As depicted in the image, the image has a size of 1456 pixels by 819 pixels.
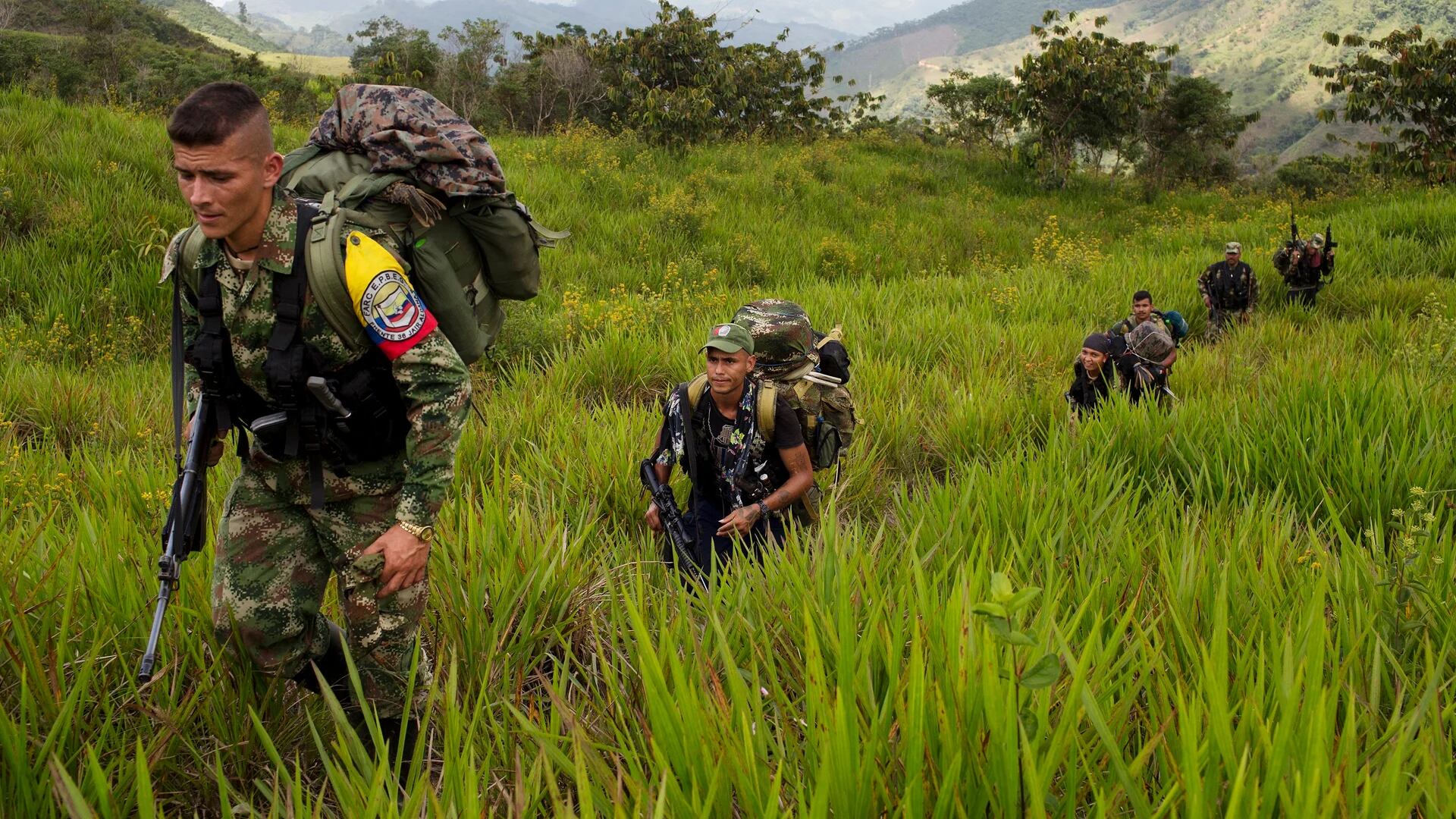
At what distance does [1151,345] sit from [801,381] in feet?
10.5

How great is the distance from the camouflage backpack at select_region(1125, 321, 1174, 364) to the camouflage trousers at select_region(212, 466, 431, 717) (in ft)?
16.8

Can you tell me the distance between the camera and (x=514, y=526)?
3.40 metres

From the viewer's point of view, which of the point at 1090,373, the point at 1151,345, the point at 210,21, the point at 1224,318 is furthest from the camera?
the point at 210,21

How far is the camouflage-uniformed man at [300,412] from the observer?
2.14 m

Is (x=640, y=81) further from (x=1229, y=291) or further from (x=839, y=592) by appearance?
(x=839, y=592)

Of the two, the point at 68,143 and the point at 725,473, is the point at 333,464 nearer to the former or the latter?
the point at 725,473

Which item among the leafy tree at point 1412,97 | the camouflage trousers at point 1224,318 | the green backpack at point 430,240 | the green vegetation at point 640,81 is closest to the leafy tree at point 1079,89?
the leafy tree at point 1412,97

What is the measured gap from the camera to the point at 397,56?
24984mm

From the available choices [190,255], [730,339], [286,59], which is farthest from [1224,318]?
[286,59]

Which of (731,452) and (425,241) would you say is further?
(731,452)

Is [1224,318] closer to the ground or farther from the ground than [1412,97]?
closer to the ground

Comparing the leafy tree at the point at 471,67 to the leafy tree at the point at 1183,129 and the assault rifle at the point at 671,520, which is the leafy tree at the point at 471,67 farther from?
the assault rifle at the point at 671,520

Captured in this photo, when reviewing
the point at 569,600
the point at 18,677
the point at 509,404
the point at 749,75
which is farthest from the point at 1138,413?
the point at 749,75

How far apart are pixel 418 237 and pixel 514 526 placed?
1.34m
